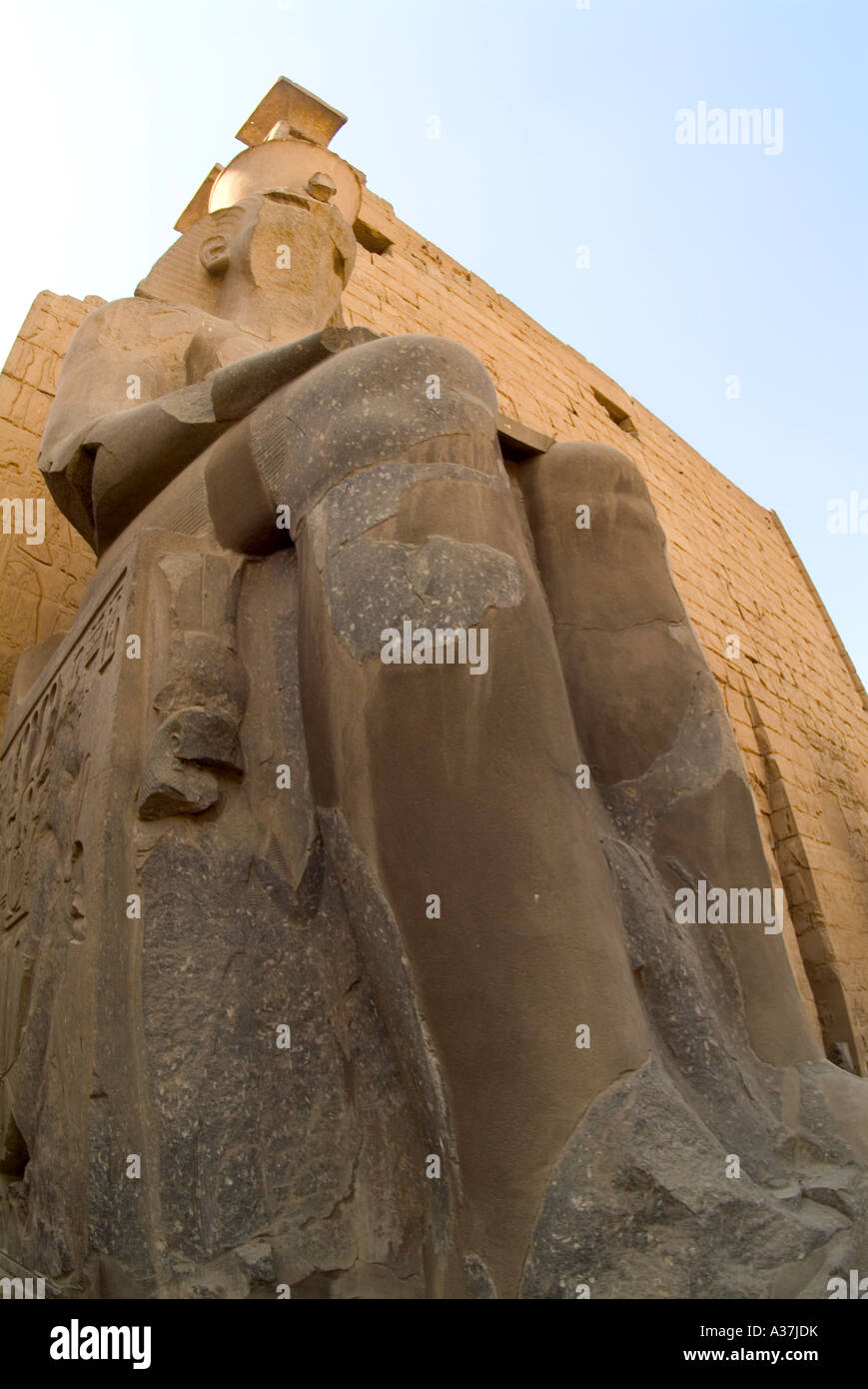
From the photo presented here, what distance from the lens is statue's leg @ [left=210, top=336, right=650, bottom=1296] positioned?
1.09 metres

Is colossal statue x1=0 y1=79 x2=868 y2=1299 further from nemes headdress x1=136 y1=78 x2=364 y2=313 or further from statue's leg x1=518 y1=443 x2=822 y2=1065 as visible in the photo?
nemes headdress x1=136 y1=78 x2=364 y2=313

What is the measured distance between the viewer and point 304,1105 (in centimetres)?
127

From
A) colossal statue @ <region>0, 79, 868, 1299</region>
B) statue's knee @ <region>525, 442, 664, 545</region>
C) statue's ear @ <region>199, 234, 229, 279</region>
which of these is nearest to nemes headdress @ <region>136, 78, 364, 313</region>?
statue's ear @ <region>199, 234, 229, 279</region>

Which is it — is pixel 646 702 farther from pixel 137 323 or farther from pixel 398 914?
pixel 137 323

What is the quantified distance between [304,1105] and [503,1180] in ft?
1.01

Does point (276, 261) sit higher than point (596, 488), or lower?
higher

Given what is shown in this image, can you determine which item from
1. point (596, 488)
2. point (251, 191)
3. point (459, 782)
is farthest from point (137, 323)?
point (459, 782)

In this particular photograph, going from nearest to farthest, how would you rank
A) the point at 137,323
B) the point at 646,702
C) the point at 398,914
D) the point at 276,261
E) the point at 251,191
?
1. the point at 398,914
2. the point at 646,702
3. the point at 137,323
4. the point at 276,261
5. the point at 251,191

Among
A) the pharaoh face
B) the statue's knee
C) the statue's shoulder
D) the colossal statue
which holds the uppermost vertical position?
the pharaoh face

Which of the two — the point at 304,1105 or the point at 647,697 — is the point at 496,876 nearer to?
the point at 304,1105

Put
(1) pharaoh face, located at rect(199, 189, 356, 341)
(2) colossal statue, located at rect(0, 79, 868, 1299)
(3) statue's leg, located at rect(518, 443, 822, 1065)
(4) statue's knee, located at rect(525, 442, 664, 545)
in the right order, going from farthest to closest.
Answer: (1) pharaoh face, located at rect(199, 189, 356, 341), (4) statue's knee, located at rect(525, 442, 664, 545), (3) statue's leg, located at rect(518, 443, 822, 1065), (2) colossal statue, located at rect(0, 79, 868, 1299)

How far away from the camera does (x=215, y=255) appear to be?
2.49 meters

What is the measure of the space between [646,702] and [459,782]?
48 centimetres
